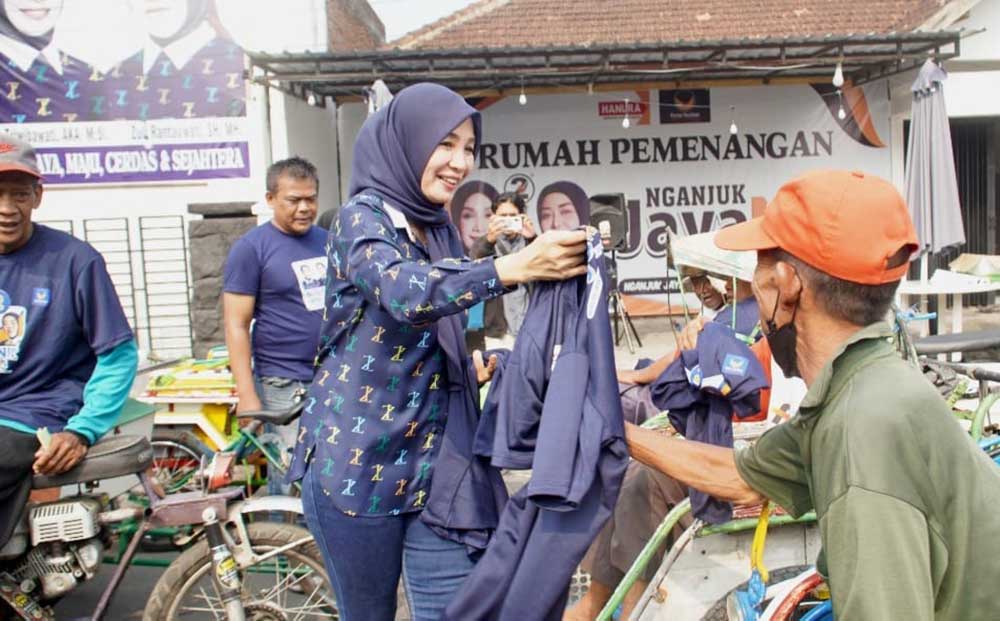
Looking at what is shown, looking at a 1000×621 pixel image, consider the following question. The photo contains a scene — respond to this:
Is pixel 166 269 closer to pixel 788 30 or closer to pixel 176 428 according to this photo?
pixel 176 428

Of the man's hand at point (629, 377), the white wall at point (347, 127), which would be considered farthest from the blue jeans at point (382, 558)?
the white wall at point (347, 127)

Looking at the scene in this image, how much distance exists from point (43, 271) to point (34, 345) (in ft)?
0.95

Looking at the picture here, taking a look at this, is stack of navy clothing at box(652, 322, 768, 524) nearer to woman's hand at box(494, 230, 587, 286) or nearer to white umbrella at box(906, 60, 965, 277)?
woman's hand at box(494, 230, 587, 286)

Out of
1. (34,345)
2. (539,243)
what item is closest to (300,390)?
(34,345)

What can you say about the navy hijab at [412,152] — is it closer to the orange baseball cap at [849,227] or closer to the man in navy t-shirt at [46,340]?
the orange baseball cap at [849,227]

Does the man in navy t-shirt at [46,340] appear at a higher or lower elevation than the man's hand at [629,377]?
higher

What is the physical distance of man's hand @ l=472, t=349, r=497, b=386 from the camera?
2.23 m

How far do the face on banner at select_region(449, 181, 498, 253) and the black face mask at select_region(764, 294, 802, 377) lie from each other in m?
9.66

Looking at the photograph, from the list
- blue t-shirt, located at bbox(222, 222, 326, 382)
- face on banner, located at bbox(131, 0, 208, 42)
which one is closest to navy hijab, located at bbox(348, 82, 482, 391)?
blue t-shirt, located at bbox(222, 222, 326, 382)

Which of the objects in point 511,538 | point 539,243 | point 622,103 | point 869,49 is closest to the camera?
point 539,243

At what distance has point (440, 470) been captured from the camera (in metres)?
2.03

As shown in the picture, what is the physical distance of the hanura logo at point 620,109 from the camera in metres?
11.4

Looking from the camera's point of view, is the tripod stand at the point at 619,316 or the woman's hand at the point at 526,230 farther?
the tripod stand at the point at 619,316

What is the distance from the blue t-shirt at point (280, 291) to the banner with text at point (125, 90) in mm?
6173
